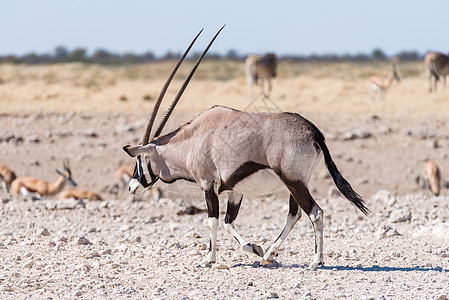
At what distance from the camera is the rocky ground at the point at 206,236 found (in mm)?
6668

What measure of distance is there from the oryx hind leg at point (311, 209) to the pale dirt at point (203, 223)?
0.12 m

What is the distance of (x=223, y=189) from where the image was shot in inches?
297

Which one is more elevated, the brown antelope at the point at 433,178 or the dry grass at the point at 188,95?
the dry grass at the point at 188,95

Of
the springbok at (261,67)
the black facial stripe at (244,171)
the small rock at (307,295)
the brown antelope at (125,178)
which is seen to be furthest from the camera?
the springbok at (261,67)

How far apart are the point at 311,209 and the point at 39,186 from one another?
9303 millimetres

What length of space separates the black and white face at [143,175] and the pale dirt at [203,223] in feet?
2.17

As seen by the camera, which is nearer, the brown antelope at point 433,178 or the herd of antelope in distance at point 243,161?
the herd of antelope in distance at point 243,161

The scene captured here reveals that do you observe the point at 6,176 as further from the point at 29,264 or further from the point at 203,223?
the point at 29,264

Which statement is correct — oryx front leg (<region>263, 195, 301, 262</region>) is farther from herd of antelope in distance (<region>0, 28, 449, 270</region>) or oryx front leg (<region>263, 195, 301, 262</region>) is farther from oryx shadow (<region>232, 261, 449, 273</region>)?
oryx shadow (<region>232, 261, 449, 273</region>)

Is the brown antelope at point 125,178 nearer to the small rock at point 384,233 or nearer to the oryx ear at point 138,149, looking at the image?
the small rock at point 384,233

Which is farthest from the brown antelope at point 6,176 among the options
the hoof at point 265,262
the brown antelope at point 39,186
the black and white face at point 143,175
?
the hoof at point 265,262

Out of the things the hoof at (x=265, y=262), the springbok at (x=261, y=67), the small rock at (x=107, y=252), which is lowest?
the small rock at (x=107, y=252)

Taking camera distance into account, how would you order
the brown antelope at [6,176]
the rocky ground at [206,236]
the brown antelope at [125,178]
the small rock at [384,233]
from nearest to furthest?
the rocky ground at [206,236], the small rock at [384,233], the brown antelope at [125,178], the brown antelope at [6,176]

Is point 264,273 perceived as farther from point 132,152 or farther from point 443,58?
point 443,58
